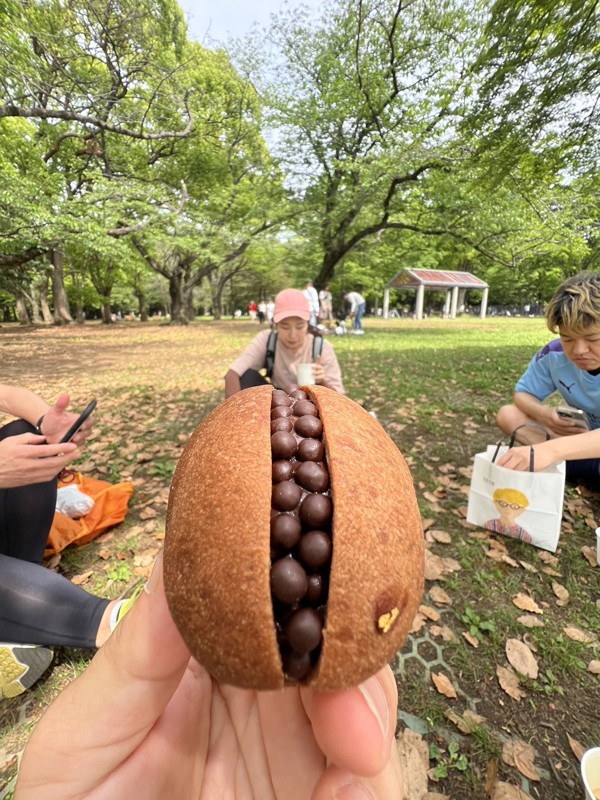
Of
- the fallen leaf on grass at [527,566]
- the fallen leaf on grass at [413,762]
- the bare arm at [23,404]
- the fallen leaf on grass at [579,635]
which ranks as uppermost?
the bare arm at [23,404]

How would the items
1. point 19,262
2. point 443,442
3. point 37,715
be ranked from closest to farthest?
point 37,715 < point 443,442 < point 19,262

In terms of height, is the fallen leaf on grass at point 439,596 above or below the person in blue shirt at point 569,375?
below

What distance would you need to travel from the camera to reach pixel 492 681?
2.19 meters

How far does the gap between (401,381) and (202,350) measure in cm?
819

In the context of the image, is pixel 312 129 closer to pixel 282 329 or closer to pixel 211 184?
pixel 211 184

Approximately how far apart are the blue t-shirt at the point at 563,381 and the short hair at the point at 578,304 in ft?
2.09

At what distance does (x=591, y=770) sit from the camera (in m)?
1.57

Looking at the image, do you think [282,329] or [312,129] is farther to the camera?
[312,129]

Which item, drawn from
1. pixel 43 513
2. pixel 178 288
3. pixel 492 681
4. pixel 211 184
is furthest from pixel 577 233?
pixel 178 288

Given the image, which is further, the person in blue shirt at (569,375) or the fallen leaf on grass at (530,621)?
the person in blue shirt at (569,375)

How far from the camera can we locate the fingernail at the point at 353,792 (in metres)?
1.13

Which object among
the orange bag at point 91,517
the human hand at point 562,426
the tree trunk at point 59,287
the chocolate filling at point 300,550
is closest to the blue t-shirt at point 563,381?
the human hand at point 562,426

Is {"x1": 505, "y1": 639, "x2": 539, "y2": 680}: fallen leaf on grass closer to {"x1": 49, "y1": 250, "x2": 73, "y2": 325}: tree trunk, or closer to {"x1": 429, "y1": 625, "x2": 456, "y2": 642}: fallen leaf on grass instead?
{"x1": 429, "y1": 625, "x2": 456, "y2": 642}: fallen leaf on grass

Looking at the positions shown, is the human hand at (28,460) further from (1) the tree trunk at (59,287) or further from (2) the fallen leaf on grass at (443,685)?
(1) the tree trunk at (59,287)
